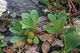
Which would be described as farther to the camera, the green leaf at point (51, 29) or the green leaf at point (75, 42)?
the green leaf at point (51, 29)

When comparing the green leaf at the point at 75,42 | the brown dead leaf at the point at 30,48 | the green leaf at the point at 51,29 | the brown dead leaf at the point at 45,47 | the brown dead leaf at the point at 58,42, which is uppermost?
the green leaf at the point at 51,29

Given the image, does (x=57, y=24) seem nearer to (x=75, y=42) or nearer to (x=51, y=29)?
(x=51, y=29)

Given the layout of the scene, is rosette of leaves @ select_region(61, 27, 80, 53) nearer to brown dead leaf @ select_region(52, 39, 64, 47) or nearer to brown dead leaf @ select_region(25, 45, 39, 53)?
brown dead leaf @ select_region(52, 39, 64, 47)

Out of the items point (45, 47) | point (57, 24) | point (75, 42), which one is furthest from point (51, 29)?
point (75, 42)

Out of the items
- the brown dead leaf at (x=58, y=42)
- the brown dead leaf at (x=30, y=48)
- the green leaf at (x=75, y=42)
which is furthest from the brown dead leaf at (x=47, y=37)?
the green leaf at (x=75, y=42)

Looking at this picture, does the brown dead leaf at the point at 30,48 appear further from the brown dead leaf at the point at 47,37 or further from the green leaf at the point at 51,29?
the green leaf at the point at 51,29

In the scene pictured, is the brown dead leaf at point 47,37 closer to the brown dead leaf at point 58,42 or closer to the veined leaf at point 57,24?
the brown dead leaf at point 58,42

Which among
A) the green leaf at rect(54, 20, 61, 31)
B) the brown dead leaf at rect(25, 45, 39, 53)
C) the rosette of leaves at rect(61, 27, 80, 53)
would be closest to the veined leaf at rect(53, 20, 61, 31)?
the green leaf at rect(54, 20, 61, 31)

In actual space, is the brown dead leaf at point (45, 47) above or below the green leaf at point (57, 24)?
below

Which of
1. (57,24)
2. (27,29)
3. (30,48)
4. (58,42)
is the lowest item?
(30,48)

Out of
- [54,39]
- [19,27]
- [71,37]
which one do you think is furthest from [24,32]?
[71,37]

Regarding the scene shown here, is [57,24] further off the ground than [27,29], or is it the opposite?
[57,24]
